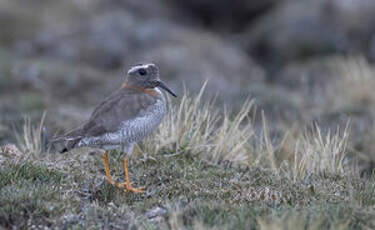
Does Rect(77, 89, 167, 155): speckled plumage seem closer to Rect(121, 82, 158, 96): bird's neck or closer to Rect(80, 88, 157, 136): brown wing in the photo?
Rect(80, 88, 157, 136): brown wing

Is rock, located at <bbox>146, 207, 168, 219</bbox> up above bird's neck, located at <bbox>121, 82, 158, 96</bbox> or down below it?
below

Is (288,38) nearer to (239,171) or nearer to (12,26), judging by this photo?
(12,26)

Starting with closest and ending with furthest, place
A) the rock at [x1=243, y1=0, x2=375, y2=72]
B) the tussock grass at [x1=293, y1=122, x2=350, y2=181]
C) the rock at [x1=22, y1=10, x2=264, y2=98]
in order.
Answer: the tussock grass at [x1=293, y1=122, x2=350, y2=181]
the rock at [x1=22, y1=10, x2=264, y2=98]
the rock at [x1=243, y1=0, x2=375, y2=72]

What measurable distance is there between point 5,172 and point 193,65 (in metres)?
12.3

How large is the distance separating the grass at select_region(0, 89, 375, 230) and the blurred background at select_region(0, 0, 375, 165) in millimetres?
3075

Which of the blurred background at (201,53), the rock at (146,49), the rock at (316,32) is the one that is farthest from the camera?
the rock at (316,32)

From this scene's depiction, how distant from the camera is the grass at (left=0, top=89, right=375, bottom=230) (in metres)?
6.82

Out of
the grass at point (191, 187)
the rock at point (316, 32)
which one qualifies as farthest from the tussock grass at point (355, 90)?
the rock at point (316, 32)

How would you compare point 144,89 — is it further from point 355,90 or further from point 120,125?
point 355,90

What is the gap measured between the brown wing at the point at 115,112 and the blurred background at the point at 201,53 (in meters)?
4.34

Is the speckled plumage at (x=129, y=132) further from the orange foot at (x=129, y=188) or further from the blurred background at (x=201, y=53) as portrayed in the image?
the blurred background at (x=201, y=53)

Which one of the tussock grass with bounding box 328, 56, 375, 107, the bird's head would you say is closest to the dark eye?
the bird's head

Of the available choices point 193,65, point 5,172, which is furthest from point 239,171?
point 193,65

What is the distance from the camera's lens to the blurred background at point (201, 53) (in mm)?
14875
